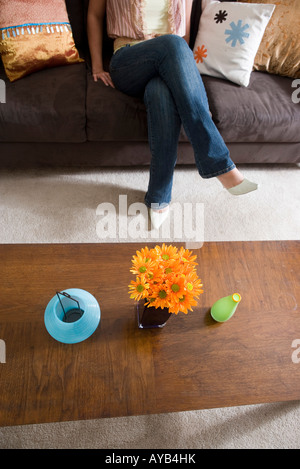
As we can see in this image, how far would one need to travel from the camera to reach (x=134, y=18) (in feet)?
4.54

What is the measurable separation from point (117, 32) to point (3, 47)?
0.51 meters

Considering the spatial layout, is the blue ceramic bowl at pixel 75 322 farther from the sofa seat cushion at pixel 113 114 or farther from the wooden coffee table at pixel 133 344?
the sofa seat cushion at pixel 113 114

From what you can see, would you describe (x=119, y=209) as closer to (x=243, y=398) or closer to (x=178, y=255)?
(x=178, y=255)

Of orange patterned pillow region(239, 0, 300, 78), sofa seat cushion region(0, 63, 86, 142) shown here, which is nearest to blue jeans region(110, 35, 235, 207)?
sofa seat cushion region(0, 63, 86, 142)

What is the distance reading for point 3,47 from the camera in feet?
4.37

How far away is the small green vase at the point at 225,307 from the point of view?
801 mm

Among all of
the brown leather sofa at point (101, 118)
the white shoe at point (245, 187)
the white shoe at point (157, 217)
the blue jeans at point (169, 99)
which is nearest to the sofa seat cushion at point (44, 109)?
the brown leather sofa at point (101, 118)

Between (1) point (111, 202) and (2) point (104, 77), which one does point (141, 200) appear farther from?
(2) point (104, 77)

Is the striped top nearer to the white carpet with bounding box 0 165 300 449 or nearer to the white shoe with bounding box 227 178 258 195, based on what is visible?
the white carpet with bounding box 0 165 300 449

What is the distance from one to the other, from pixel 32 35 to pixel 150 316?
4.29ft

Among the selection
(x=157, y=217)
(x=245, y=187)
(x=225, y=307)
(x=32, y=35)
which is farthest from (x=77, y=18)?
(x=225, y=307)

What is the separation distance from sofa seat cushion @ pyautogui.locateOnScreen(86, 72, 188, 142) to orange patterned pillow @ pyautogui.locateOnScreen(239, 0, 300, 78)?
736 mm

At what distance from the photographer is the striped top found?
4.49 feet
